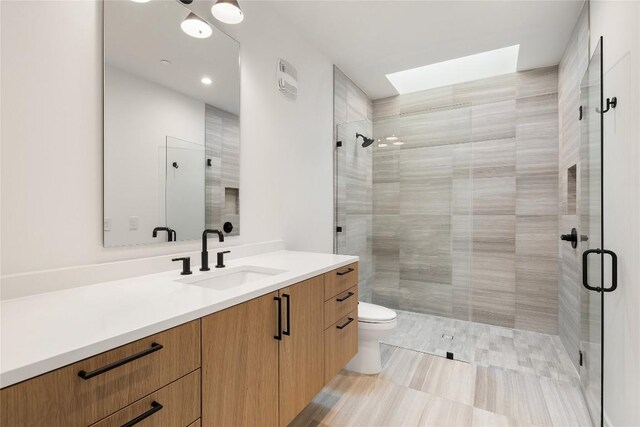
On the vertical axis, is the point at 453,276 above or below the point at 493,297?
above

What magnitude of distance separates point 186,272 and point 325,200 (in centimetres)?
161

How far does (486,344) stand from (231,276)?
7.78ft

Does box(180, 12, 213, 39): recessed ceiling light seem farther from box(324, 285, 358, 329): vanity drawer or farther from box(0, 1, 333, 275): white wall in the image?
box(324, 285, 358, 329): vanity drawer

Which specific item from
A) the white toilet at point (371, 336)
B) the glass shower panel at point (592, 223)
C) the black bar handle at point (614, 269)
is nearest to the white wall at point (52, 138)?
the white toilet at point (371, 336)

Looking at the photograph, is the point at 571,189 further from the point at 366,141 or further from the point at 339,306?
the point at 339,306

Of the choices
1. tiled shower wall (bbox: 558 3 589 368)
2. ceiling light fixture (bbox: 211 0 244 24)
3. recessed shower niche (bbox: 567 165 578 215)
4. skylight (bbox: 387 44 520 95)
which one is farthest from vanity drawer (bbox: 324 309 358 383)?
skylight (bbox: 387 44 520 95)

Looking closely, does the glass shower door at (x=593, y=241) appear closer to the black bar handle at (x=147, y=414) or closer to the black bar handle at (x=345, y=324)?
the black bar handle at (x=345, y=324)

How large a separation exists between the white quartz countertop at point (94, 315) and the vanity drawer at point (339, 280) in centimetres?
27

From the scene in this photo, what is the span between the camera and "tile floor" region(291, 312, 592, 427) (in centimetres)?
178

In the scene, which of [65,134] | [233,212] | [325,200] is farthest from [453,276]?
[65,134]

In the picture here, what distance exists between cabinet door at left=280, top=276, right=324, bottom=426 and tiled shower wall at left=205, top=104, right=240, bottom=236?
26.9 inches

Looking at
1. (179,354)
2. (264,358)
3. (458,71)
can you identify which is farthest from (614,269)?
(458,71)

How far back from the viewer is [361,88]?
3.59m

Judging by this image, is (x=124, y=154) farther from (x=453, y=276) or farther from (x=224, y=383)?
(x=453, y=276)
